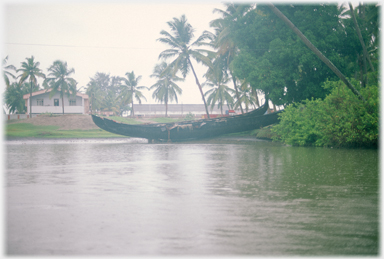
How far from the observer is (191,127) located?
91.4 ft

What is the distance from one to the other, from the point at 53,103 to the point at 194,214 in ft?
162

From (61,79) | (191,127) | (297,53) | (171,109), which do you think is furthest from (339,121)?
(171,109)

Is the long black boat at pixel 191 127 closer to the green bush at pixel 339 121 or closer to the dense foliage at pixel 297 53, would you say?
the dense foliage at pixel 297 53

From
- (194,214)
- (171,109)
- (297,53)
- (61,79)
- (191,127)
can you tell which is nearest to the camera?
(194,214)

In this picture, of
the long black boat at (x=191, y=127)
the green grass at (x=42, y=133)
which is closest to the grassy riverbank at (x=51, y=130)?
the green grass at (x=42, y=133)

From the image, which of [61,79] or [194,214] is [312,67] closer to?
[194,214]

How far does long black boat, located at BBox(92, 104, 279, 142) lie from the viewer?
2691cm

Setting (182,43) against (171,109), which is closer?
(182,43)

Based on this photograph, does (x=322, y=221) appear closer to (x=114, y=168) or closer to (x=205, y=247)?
(x=205, y=247)

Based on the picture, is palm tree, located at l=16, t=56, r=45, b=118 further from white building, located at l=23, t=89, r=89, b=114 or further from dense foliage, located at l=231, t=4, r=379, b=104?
dense foliage, located at l=231, t=4, r=379, b=104

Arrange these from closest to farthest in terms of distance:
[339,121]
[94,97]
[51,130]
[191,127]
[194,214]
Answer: [194,214]
[339,121]
[191,127]
[51,130]
[94,97]

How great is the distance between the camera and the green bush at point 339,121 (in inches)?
636

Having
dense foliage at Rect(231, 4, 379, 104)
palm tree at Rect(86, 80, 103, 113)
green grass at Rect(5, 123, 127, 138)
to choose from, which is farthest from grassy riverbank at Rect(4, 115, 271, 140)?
palm tree at Rect(86, 80, 103, 113)

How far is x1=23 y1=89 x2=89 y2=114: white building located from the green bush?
36.8 metres
